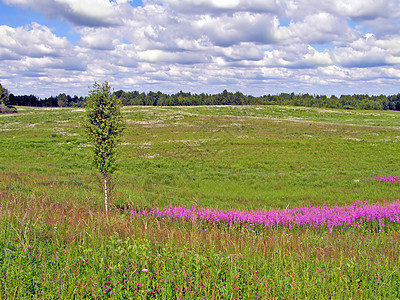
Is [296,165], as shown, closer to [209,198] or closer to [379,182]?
[379,182]

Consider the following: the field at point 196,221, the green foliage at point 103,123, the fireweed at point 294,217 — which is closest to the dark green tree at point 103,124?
the green foliage at point 103,123

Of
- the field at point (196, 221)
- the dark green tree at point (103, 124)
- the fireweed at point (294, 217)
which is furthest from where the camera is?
the dark green tree at point (103, 124)

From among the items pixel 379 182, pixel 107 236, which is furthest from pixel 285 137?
pixel 107 236

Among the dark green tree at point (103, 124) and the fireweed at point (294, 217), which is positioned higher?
the dark green tree at point (103, 124)

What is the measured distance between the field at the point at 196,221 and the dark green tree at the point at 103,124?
6.52 feet

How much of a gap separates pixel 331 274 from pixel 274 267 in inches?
33.1

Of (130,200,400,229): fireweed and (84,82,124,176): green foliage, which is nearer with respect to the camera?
(130,200,400,229): fireweed

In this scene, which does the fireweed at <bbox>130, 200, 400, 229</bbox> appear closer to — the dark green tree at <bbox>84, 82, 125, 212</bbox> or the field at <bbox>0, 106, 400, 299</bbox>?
the field at <bbox>0, 106, 400, 299</bbox>

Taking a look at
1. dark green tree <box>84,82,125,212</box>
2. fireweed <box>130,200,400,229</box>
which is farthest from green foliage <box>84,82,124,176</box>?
fireweed <box>130,200,400,229</box>

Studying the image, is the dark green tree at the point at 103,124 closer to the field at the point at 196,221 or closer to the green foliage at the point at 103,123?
the green foliage at the point at 103,123

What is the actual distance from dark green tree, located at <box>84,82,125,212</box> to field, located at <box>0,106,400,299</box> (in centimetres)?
199

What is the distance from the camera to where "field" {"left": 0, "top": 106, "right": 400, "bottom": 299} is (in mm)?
4426

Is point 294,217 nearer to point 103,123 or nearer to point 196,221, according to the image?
point 196,221

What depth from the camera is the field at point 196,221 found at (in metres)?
4.43
